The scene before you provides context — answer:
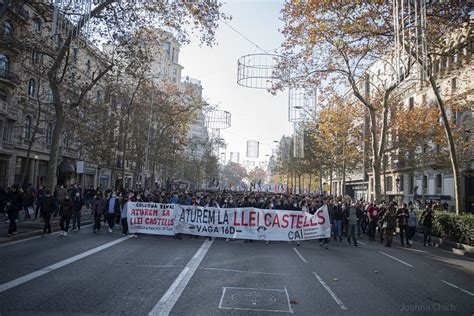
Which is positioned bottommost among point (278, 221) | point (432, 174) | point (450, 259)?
point (450, 259)

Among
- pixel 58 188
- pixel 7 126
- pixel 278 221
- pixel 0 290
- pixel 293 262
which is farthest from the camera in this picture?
pixel 7 126

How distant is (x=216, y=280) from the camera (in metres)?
8.52

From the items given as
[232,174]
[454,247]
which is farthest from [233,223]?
[232,174]

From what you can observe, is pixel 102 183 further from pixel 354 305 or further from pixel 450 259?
pixel 354 305

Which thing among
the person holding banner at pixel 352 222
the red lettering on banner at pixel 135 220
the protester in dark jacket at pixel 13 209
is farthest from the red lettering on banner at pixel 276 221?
the protester in dark jacket at pixel 13 209

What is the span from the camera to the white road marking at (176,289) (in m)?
6.31

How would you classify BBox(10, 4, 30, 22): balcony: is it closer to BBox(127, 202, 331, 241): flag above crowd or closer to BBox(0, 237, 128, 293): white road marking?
BBox(127, 202, 331, 241): flag above crowd

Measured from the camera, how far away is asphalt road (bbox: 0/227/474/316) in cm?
657

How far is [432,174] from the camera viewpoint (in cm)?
4231

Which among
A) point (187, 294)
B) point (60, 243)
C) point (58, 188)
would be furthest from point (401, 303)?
point (58, 188)

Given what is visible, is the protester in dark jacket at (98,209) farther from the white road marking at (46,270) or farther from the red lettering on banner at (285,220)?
the red lettering on banner at (285,220)

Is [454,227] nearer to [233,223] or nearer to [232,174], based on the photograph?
[233,223]

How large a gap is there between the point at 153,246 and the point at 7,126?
88.6 feet

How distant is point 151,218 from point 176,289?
859cm
